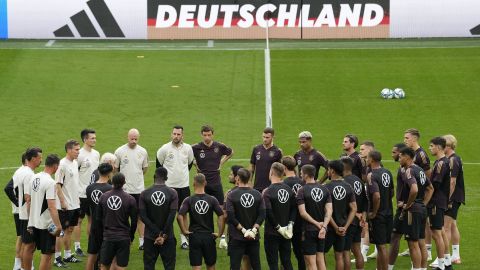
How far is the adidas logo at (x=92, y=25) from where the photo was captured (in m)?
40.2

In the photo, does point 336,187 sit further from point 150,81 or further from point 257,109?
point 150,81

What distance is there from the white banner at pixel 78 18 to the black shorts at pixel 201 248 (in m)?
25.8

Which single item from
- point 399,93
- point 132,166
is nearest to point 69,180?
point 132,166

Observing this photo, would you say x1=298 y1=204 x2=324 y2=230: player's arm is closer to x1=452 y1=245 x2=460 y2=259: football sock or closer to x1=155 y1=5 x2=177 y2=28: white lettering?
x1=452 y1=245 x2=460 y2=259: football sock

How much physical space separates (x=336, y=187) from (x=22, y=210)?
5.22m

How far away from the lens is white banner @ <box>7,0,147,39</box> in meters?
40.2

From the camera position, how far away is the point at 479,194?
907 inches

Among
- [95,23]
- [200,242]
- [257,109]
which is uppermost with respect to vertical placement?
[95,23]

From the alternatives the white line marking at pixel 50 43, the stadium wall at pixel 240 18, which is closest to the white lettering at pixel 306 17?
the stadium wall at pixel 240 18

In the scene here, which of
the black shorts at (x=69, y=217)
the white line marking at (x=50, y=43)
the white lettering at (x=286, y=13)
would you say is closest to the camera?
the black shorts at (x=69, y=217)

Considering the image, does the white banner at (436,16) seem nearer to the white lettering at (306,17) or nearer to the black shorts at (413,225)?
the white lettering at (306,17)

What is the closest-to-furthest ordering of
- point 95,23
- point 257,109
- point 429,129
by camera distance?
point 429,129
point 257,109
point 95,23

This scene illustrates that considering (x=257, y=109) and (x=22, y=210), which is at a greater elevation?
(x=257, y=109)

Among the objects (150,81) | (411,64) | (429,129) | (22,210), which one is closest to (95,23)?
(150,81)
